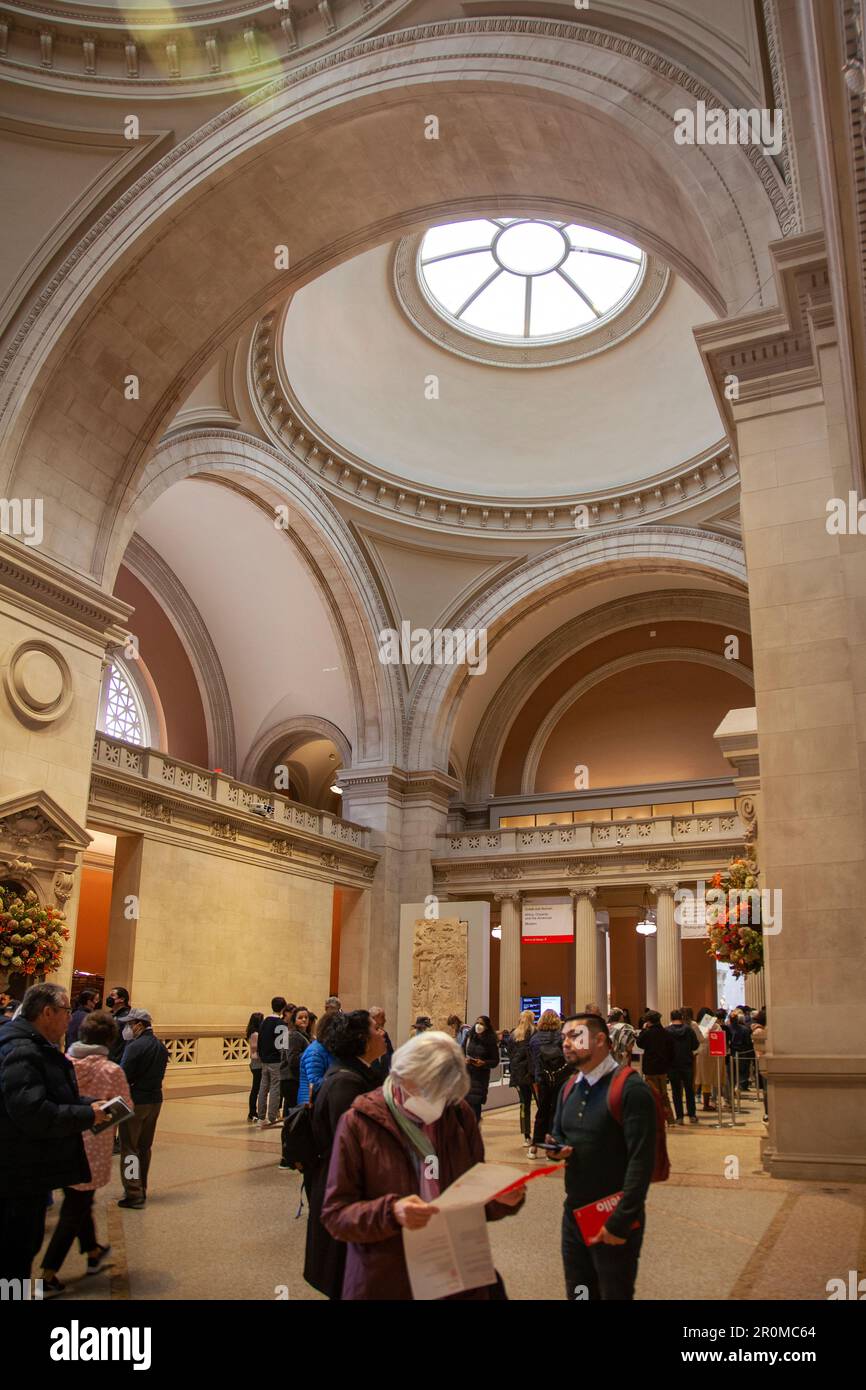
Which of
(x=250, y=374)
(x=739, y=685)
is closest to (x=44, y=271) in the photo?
(x=250, y=374)

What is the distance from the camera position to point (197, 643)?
80.1 ft

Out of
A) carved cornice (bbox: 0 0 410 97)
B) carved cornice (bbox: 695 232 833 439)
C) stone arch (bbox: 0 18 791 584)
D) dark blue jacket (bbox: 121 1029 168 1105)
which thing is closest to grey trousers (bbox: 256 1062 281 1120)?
dark blue jacket (bbox: 121 1029 168 1105)

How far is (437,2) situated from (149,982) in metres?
13.8

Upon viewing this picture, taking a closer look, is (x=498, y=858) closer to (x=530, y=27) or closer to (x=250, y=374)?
(x=250, y=374)

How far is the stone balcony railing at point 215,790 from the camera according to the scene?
16172mm

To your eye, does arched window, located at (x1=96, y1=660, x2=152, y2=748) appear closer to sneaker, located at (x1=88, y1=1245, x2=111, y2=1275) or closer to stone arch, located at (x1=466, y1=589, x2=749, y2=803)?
stone arch, located at (x1=466, y1=589, x2=749, y2=803)

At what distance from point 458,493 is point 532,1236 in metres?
19.9

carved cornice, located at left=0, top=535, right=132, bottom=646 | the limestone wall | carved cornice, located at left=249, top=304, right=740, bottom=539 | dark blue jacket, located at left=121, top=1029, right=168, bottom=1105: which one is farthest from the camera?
carved cornice, located at left=249, top=304, right=740, bottom=539

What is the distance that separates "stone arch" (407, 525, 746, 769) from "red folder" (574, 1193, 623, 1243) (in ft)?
68.7

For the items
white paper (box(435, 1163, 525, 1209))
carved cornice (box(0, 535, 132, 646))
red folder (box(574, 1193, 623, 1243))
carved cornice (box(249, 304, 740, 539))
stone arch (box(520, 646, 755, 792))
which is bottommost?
red folder (box(574, 1193, 623, 1243))

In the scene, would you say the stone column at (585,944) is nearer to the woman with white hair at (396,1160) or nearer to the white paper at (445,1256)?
the woman with white hair at (396,1160)

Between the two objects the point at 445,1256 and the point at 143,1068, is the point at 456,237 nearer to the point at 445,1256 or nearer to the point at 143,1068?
the point at 143,1068

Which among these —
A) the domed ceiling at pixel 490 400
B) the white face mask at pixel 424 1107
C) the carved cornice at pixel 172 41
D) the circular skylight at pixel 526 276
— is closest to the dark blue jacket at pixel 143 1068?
the white face mask at pixel 424 1107

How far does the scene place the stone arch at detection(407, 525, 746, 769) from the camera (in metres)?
23.6
